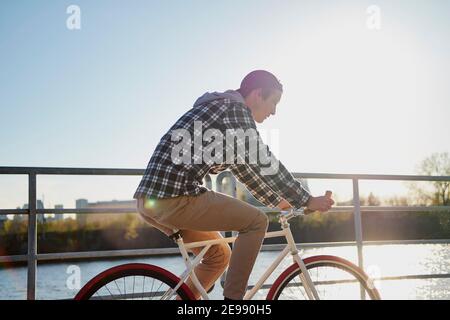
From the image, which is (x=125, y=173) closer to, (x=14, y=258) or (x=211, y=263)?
(x=14, y=258)

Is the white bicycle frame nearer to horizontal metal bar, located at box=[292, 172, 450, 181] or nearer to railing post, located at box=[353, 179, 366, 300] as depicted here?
horizontal metal bar, located at box=[292, 172, 450, 181]

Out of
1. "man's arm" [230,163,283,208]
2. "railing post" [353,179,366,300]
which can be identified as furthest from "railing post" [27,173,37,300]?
"railing post" [353,179,366,300]

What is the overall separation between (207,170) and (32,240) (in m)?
1.82

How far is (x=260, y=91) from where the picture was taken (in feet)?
8.71

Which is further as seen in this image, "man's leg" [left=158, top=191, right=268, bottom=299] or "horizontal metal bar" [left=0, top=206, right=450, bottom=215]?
"horizontal metal bar" [left=0, top=206, right=450, bottom=215]

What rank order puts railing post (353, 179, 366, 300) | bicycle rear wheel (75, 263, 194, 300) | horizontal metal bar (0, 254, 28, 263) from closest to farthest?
1. bicycle rear wheel (75, 263, 194, 300)
2. horizontal metal bar (0, 254, 28, 263)
3. railing post (353, 179, 366, 300)

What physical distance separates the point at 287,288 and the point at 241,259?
0.36 m

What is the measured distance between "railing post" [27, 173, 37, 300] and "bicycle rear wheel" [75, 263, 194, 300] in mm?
1343

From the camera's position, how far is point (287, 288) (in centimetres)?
270

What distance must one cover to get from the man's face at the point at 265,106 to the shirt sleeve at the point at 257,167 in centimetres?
16

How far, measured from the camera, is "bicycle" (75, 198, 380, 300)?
2.47 meters

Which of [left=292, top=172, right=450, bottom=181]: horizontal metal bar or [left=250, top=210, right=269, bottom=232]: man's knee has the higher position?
[left=292, top=172, right=450, bottom=181]: horizontal metal bar
